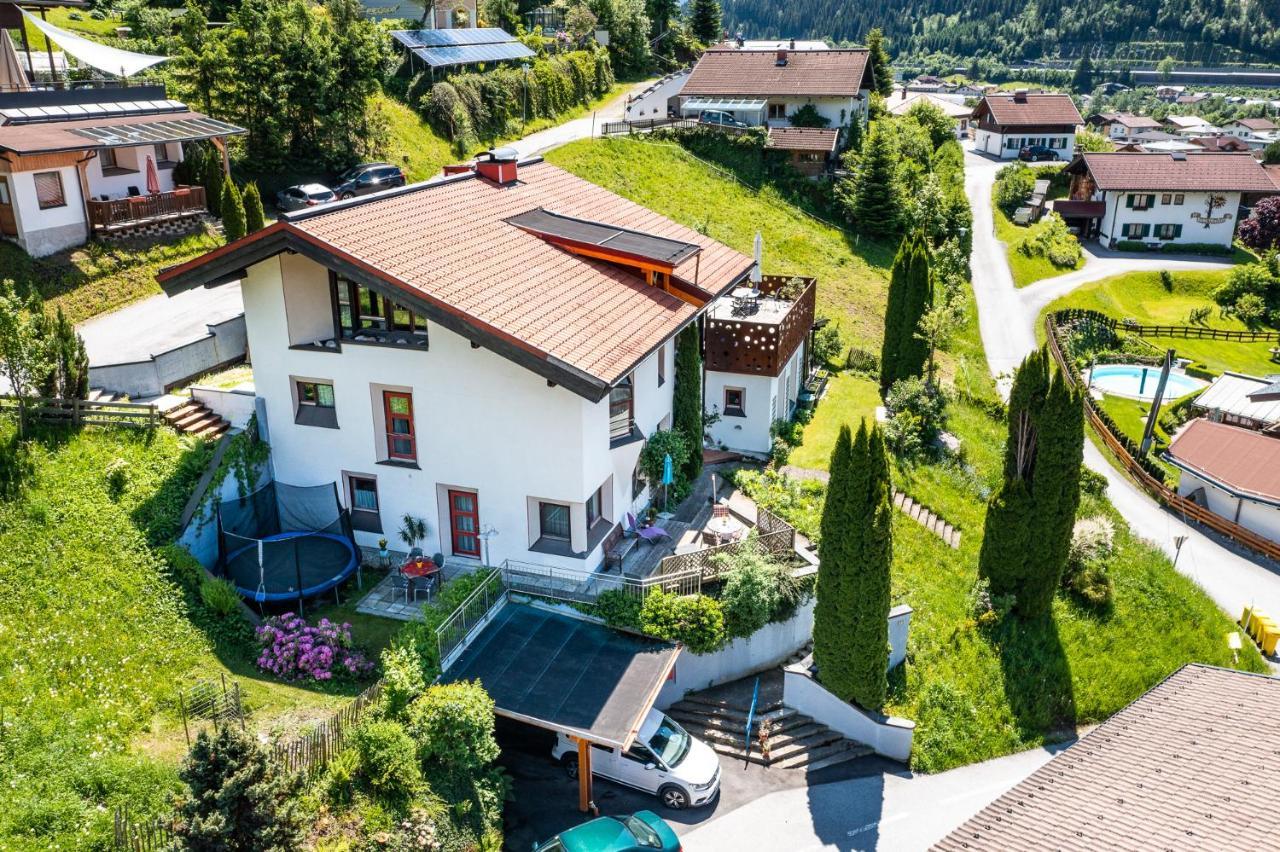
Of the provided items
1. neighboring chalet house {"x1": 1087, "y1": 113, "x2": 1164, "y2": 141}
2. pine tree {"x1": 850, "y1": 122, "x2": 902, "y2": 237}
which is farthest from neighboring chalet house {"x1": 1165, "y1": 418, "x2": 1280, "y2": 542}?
neighboring chalet house {"x1": 1087, "y1": 113, "x2": 1164, "y2": 141}

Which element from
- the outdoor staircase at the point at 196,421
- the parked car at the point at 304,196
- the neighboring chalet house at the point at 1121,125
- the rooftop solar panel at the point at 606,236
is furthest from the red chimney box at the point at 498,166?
the neighboring chalet house at the point at 1121,125

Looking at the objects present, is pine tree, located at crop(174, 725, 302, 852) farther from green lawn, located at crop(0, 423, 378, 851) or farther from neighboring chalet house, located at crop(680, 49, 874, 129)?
neighboring chalet house, located at crop(680, 49, 874, 129)

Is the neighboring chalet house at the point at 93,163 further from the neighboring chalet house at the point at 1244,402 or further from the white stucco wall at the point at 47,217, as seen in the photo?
the neighboring chalet house at the point at 1244,402

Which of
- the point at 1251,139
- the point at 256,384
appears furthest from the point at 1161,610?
the point at 1251,139

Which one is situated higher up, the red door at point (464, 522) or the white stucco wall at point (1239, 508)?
the red door at point (464, 522)

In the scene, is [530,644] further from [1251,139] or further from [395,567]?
[1251,139]

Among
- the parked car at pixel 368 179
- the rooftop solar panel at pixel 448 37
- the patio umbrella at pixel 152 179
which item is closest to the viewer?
the patio umbrella at pixel 152 179
